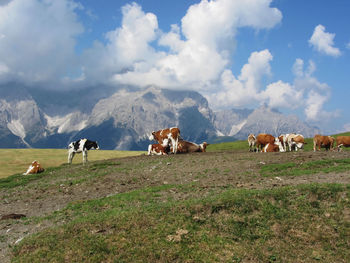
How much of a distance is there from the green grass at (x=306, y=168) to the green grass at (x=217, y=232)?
6273 millimetres

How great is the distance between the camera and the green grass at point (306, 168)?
19016 mm

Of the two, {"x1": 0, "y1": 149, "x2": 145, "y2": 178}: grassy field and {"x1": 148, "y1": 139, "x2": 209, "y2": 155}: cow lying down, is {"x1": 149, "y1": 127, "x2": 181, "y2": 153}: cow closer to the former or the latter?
{"x1": 148, "y1": 139, "x2": 209, "y2": 155}: cow lying down

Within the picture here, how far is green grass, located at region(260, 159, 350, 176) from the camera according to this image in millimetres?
19016

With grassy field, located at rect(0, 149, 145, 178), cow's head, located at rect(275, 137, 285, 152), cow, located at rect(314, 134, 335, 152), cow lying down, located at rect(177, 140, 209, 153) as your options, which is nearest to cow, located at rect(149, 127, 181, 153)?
cow lying down, located at rect(177, 140, 209, 153)

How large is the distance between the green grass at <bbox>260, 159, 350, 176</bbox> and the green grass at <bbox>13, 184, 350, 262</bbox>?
627 cm

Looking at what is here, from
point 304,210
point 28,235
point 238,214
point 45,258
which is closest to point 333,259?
point 304,210

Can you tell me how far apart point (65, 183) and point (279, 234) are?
17.6m

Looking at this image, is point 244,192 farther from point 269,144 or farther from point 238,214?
point 269,144

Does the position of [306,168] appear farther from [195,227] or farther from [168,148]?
[168,148]

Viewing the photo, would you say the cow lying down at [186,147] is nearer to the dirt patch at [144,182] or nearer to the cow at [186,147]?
the cow at [186,147]

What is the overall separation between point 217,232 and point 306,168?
1368 centimetres

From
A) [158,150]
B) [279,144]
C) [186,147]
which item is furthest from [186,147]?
[279,144]

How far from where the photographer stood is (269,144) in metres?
38.5

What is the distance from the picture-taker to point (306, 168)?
819 inches
